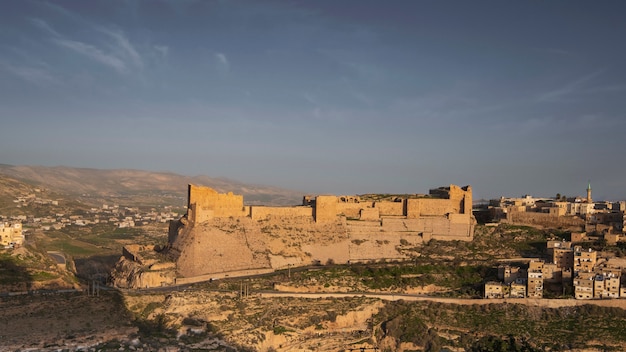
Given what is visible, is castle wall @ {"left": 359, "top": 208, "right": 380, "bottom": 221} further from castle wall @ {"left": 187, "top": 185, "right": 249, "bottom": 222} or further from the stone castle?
castle wall @ {"left": 187, "top": 185, "right": 249, "bottom": 222}

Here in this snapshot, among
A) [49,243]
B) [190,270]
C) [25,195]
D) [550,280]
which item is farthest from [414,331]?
[25,195]

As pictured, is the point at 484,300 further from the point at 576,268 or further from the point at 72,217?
the point at 72,217

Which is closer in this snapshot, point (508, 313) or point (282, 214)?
point (508, 313)

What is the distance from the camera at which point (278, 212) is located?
49.5 meters

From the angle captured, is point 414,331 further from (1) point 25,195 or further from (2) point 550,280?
(1) point 25,195

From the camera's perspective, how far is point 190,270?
140ft

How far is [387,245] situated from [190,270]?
1542cm

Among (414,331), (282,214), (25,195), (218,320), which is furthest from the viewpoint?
(25,195)

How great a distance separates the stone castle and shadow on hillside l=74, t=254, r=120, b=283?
6519 mm

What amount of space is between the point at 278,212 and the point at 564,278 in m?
20.6

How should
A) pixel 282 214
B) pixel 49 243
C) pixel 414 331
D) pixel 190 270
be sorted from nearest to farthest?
pixel 414 331 → pixel 190 270 → pixel 282 214 → pixel 49 243

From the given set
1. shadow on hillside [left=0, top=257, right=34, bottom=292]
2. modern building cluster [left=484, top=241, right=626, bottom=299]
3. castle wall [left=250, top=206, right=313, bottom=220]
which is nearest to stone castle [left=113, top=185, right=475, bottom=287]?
castle wall [left=250, top=206, right=313, bottom=220]

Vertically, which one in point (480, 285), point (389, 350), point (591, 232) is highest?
point (591, 232)

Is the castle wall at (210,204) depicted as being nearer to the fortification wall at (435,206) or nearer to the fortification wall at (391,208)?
the fortification wall at (391,208)
